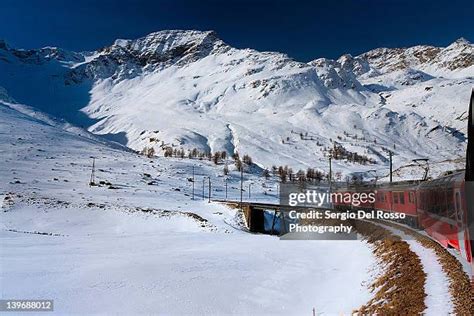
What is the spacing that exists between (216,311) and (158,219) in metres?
50.0

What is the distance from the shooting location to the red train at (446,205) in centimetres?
1125

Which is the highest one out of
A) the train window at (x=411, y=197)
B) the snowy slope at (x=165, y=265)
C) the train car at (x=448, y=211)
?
the train window at (x=411, y=197)

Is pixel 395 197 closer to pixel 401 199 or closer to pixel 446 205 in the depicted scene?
pixel 401 199

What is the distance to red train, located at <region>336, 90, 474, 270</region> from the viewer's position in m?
11.2

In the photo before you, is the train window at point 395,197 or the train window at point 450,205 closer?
the train window at point 450,205

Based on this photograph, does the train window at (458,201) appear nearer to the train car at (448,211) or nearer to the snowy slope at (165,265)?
the train car at (448,211)

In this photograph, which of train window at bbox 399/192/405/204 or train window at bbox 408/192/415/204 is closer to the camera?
train window at bbox 408/192/415/204

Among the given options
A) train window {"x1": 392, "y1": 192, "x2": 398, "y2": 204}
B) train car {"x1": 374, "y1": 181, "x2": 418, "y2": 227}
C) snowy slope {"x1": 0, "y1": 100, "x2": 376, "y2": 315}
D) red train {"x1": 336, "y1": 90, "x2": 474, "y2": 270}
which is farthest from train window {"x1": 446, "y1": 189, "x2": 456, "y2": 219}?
train window {"x1": 392, "y1": 192, "x2": 398, "y2": 204}

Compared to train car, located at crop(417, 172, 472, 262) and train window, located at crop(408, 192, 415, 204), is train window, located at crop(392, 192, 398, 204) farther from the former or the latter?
train car, located at crop(417, 172, 472, 262)

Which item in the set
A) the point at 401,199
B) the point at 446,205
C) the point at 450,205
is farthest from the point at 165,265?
the point at 401,199

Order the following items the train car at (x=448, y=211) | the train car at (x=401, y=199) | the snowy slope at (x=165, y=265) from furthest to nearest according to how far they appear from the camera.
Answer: the train car at (x=401, y=199) → the snowy slope at (x=165, y=265) → the train car at (x=448, y=211)

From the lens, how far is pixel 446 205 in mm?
19984

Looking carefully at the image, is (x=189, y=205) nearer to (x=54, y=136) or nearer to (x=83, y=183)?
(x=83, y=183)

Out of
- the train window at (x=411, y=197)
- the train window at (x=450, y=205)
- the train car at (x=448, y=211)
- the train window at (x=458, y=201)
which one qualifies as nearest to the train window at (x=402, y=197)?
the train window at (x=411, y=197)
